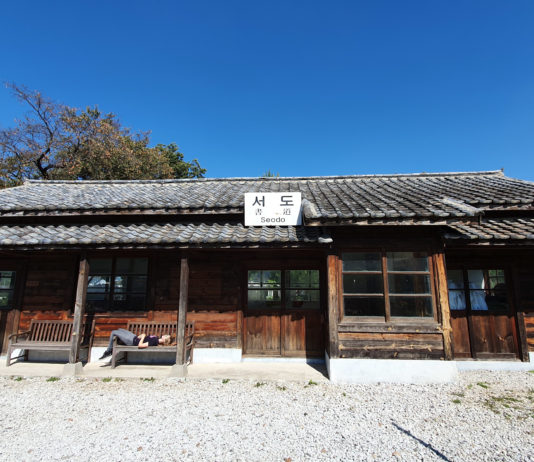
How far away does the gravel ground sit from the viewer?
328 centimetres

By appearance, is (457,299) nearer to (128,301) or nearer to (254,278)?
(254,278)

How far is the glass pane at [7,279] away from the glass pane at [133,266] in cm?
277

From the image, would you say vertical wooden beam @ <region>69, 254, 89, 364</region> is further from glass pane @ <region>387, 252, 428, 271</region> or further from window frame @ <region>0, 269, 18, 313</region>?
glass pane @ <region>387, 252, 428, 271</region>

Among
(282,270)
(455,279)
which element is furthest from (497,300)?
(282,270)

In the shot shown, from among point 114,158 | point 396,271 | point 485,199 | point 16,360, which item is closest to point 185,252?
point 396,271

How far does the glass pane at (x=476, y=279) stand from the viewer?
6.56m

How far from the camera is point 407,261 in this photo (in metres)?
5.89

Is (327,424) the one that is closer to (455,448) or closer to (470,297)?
(455,448)

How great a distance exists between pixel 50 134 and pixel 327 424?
Result: 953 inches

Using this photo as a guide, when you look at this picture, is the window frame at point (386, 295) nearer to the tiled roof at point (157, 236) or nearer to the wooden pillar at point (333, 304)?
the wooden pillar at point (333, 304)

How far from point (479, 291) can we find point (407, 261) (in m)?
2.28

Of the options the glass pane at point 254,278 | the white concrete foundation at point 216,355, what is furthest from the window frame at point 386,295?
the white concrete foundation at point 216,355

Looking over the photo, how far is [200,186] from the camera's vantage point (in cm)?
1044

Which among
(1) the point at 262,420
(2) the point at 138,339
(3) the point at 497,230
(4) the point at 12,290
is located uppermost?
(3) the point at 497,230
